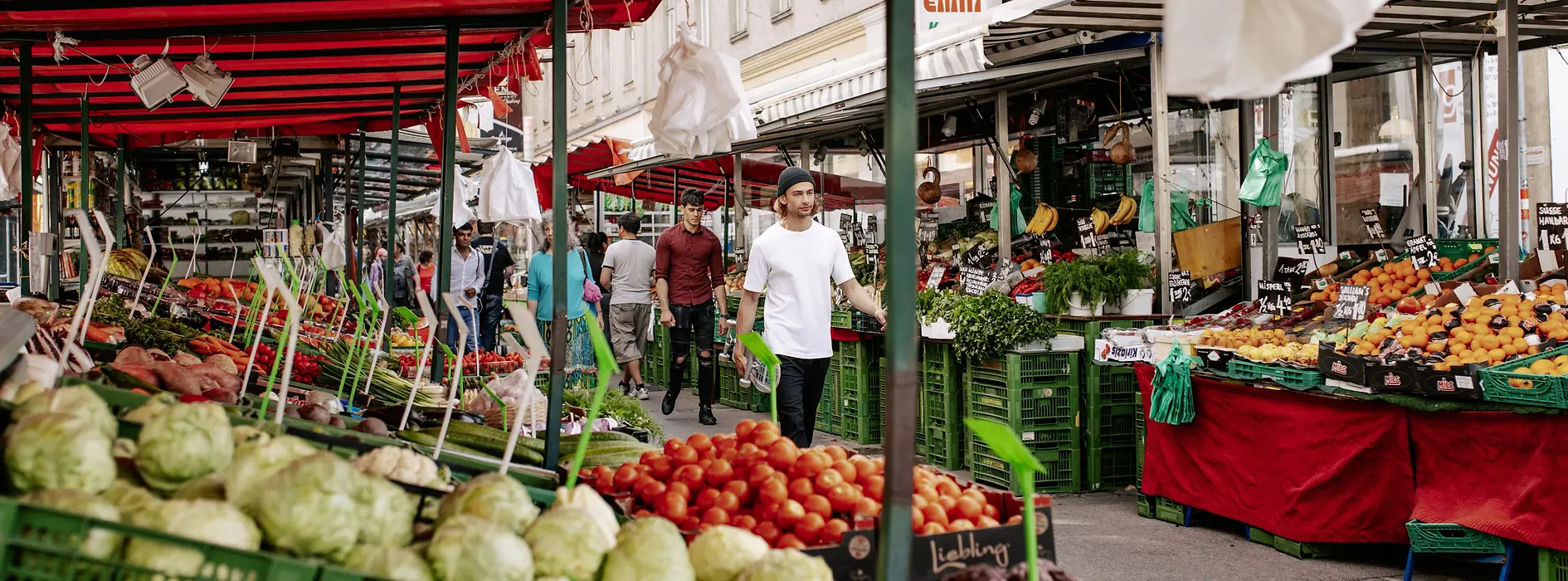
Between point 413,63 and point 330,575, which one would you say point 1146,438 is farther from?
point 330,575

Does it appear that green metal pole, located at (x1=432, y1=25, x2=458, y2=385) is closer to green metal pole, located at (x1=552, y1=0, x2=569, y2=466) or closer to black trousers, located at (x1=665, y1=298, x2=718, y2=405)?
green metal pole, located at (x1=552, y1=0, x2=569, y2=466)

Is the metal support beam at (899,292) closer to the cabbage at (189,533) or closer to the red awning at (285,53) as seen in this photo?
the cabbage at (189,533)

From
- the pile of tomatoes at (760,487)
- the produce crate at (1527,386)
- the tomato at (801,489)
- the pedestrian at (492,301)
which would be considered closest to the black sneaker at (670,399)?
the pedestrian at (492,301)

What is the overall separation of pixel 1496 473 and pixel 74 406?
5.28 m

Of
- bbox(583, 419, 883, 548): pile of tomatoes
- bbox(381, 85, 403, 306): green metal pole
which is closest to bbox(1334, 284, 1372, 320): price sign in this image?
bbox(583, 419, 883, 548): pile of tomatoes

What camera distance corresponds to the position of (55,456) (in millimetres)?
2141

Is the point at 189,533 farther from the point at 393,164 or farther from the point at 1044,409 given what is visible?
the point at 393,164

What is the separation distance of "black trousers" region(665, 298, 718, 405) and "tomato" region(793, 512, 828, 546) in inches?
311

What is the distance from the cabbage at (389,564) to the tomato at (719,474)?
1350 millimetres

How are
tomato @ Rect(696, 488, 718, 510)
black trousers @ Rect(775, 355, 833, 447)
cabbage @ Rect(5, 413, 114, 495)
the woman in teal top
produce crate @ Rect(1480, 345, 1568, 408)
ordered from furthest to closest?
the woman in teal top, black trousers @ Rect(775, 355, 833, 447), produce crate @ Rect(1480, 345, 1568, 408), tomato @ Rect(696, 488, 718, 510), cabbage @ Rect(5, 413, 114, 495)

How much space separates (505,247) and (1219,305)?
8.07 meters

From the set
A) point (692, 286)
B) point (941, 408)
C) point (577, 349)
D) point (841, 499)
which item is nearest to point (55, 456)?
point (841, 499)

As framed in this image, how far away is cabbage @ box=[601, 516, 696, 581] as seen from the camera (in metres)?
2.27

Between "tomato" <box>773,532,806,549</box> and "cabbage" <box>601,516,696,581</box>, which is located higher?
"cabbage" <box>601,516,696,581</box>
